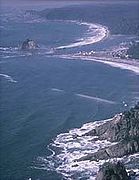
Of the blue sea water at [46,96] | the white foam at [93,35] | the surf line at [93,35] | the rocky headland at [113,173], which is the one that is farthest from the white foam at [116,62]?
the rocky headland at [113,173]

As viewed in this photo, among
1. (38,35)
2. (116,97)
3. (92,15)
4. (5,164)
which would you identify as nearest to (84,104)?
(116,97)

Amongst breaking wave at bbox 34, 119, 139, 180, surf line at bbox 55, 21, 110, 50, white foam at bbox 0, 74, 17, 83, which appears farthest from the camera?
surf line at bbox 55, 21, 110, 50

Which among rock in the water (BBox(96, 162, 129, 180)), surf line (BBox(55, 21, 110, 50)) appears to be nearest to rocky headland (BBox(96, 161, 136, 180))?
rock in the water (BBox(96, 162, 129, 180))

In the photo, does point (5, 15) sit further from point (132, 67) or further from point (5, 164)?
point (5, 164)

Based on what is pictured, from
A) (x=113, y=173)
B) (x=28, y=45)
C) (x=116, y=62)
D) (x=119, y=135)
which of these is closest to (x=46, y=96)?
(x=119, y=135)

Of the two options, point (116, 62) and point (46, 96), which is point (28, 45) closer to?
point (116, 62)

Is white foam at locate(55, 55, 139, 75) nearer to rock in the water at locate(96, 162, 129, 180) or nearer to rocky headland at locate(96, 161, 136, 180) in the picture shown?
rocky headland at locate(96, 161, 136, 180)
